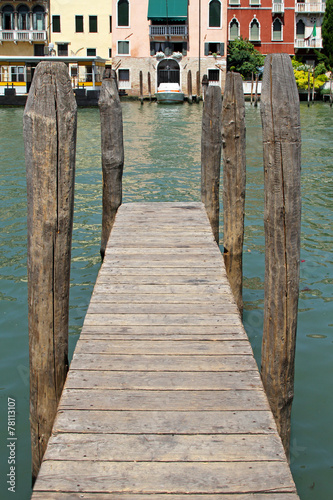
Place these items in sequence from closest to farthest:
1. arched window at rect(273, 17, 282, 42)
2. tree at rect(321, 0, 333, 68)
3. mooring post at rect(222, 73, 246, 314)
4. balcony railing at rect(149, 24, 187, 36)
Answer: mooring post at rect(222, 73, 246, 314)
tree at rect(321, 0, 333, 68)
balcony railing at rect(149, 24, 187, 36)
arched window at rect(273, 17, 282, 42)

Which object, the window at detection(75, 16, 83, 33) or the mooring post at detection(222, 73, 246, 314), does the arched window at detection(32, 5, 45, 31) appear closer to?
the window at detection(75, 16, 83, 33)

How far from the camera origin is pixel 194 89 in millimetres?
39750

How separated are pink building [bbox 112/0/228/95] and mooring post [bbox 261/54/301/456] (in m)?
37.4

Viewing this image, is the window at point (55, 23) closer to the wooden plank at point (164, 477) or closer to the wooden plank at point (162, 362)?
the wooden plank at point (162, 362)

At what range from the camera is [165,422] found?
2637 millimetres

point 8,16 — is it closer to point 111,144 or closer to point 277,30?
point 277,30

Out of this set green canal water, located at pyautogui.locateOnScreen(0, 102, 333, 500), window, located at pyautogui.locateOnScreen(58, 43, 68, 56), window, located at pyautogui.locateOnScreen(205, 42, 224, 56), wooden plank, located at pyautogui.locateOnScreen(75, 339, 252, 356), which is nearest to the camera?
wooden plank, located at pyautogui.locateOnScreen(75, 339, 252, 356)

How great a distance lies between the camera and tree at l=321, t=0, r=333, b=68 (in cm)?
3899

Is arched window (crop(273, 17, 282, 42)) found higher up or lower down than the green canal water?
higher up

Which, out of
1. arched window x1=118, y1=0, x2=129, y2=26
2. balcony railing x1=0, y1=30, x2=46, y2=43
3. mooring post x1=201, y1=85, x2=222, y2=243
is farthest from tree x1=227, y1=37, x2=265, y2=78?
mooring post x1=201, y1=85, x2=222, y2=243

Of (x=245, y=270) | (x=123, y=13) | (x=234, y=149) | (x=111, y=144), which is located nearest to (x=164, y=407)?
(x=234, y=149)

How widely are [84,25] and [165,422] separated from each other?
4073 cm

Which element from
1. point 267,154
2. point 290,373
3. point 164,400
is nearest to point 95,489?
point 164,400

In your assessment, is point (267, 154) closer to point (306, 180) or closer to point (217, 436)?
point (217, 436)
